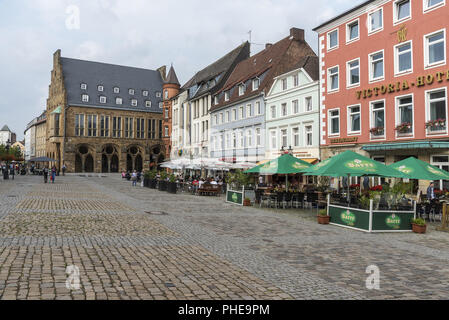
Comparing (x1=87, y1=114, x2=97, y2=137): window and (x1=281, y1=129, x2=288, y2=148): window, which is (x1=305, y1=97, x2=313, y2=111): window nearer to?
(x1=281, y1=129, x2=288, y2=148): window

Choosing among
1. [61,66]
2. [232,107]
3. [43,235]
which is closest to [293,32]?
[232,107]

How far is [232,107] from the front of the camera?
42719 millimetres

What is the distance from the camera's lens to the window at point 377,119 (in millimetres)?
24047

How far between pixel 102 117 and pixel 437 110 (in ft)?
217

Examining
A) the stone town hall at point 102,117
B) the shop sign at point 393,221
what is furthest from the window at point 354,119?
the stone town hall at point 102,117

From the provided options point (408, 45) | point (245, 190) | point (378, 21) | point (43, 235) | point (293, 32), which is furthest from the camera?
point (293, 32)

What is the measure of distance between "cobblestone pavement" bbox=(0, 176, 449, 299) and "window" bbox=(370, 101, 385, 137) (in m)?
12.5

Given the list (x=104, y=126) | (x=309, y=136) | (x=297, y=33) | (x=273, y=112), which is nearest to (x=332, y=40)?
(x=309, y=136)

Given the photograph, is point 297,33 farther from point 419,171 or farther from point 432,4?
point 419,171

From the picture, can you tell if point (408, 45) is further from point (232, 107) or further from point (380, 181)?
point (232, 107)

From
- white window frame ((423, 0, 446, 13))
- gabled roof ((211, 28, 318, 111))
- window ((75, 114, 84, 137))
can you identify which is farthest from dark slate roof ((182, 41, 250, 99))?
white window frame ((423, 0, 446, 13))

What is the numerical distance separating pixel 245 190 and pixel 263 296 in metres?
15.2

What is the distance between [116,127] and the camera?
78.3 metres

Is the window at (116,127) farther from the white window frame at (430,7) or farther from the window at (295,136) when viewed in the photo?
the white window frame at (430,7)
